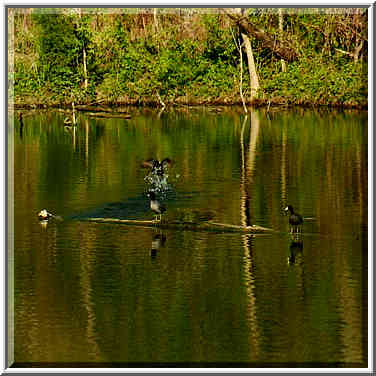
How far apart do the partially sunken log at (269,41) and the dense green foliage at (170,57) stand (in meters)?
0.41

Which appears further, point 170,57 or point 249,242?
point 170,57

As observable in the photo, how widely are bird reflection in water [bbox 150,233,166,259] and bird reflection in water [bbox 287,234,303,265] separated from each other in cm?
226

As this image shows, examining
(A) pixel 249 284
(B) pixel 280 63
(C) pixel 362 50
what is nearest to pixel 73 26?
(B) pixel 280 63

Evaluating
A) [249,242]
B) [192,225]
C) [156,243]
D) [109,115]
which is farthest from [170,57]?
[249,242]

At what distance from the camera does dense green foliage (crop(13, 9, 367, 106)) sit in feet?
209

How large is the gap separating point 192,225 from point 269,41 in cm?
4417

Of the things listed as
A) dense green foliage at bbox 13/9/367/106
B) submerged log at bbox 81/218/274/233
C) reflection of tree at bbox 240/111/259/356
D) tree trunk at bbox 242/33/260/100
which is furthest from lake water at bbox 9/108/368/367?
tree trunk at bbox 242/33/260/100

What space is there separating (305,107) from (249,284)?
4663 centimetres

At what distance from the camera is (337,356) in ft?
42.8

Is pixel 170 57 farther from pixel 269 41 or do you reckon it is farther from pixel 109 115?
pixel 109 115

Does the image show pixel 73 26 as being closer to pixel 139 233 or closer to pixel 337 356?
pixel 139 233

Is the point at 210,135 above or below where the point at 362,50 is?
below

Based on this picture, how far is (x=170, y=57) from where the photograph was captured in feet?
224

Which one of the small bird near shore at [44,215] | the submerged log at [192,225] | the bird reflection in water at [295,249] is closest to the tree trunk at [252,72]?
the small bird near shore at [44,215]
